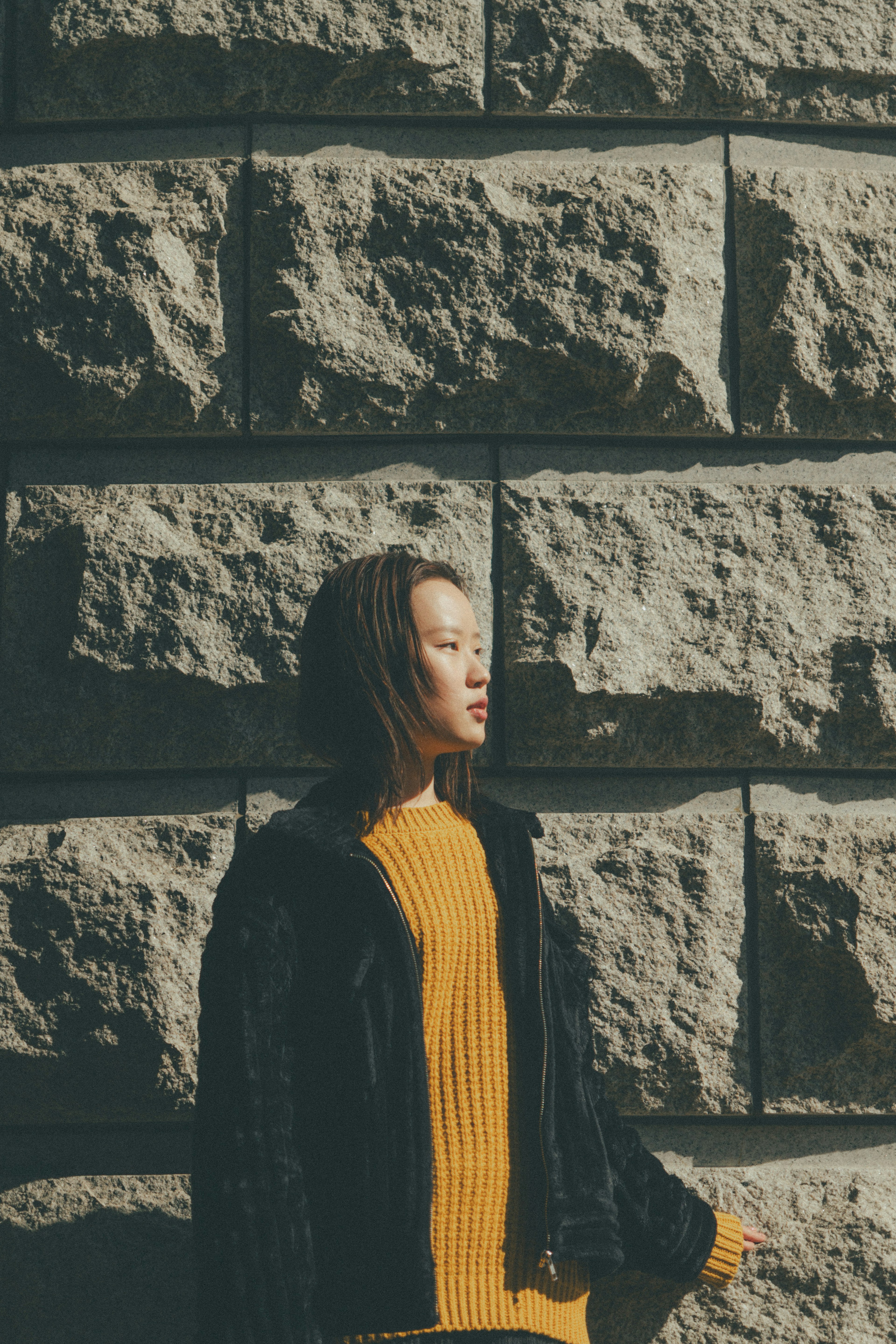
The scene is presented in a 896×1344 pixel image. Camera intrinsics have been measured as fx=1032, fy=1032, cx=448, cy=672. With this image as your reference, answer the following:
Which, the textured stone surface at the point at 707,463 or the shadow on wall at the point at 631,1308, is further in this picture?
the textured stone surface at the point at 707,463

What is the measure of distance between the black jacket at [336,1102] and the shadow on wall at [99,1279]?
0.62m

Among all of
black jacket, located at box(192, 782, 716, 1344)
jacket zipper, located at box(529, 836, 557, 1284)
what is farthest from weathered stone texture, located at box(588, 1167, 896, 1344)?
jacket zipper, located at box(529, 836, 557, 1284)

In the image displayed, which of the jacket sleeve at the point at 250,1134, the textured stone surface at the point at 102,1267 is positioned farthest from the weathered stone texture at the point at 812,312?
the textured stone surface at the point at 102,1267

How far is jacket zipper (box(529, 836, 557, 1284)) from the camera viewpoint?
57.0 inches

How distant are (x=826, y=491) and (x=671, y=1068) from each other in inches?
47.1

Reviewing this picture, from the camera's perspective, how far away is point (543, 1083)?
58.9 inches

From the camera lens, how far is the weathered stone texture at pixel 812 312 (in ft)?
7.05

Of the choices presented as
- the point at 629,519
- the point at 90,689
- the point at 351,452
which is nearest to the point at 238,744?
the point at 90,689

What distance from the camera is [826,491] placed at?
6.98 ft

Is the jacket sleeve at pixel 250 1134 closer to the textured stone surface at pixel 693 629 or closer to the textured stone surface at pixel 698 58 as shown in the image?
the textured stone surface at pixel 693 629

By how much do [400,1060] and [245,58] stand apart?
1.99 metres

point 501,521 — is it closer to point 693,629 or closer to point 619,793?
point 693,629

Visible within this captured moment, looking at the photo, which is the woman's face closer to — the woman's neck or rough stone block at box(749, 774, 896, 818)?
the woman's neck

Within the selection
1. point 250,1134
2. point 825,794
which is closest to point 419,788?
point 250,1134
